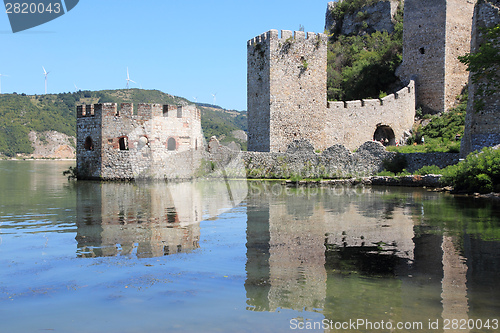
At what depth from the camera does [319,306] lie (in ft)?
15.2

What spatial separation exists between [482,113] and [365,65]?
1432 centimetres

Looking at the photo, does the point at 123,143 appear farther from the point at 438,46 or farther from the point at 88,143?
the point at 438,46

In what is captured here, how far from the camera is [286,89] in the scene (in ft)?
73.6

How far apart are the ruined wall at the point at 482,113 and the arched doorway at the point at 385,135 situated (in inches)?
325

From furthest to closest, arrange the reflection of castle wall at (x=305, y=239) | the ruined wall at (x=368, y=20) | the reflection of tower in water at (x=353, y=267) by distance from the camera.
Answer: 1. the ruined wall at (x=368, y=20)
2. the reflection of castle wall at (x=305, y=239)
3. the reflection of tower in water at (x=353, y=267)

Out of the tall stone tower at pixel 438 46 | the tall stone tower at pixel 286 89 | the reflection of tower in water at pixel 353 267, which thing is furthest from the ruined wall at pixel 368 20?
the reflection of tower in water at pixel 353 267

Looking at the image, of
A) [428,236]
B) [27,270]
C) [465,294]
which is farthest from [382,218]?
[27,270]

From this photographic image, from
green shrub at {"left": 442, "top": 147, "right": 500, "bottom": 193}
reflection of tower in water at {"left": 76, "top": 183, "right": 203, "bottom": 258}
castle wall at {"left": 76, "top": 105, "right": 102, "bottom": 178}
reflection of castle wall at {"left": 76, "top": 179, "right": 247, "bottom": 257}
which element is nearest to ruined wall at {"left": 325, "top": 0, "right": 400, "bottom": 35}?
green shrub at {"left": 442, "top": 147, "right": 500, "bottom": 193}

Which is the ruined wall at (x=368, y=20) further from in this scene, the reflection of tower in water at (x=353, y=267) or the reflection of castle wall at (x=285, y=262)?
the reflection of castle wall at (x=285, y=262)

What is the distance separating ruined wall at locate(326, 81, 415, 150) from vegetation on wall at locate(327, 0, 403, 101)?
223cm

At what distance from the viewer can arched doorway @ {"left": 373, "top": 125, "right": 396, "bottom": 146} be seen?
25953 millimetres

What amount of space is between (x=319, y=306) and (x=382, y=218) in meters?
5.32

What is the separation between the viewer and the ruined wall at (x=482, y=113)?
16.4 m

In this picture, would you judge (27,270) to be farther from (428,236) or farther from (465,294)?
(428,236)
